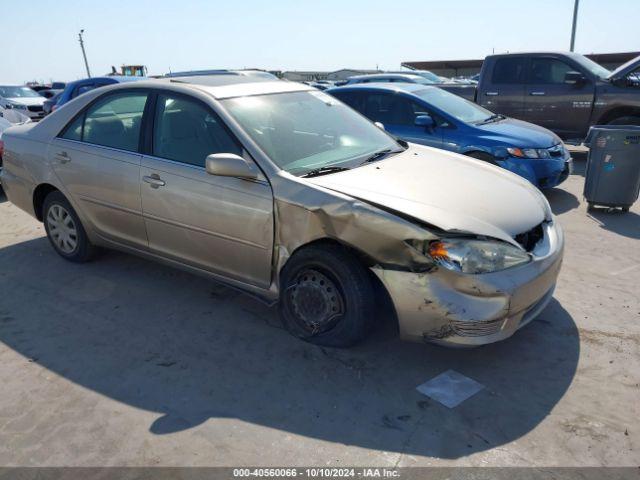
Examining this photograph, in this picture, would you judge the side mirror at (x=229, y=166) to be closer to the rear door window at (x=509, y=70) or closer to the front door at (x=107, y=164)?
the front door at (x=107, y=164)

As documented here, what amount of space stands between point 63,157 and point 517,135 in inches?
205

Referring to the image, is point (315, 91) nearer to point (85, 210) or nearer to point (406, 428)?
point (85, 210)

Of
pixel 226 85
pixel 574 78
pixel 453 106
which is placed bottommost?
pixel 453 106

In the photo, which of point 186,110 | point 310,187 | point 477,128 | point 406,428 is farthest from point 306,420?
point 477,128

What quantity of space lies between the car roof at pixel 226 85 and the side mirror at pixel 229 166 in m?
0.63

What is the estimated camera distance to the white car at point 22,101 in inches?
774

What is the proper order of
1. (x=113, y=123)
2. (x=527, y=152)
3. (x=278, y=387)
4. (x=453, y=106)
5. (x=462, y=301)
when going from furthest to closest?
(x=453, y=106)
(x=527, y=152)
(x=113, y=123)
(x=278, y=387)
(x=462, y=301)

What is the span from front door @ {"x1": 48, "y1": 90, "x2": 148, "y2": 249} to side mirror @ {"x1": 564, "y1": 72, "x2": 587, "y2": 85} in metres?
7.63

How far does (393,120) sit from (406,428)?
5.26m

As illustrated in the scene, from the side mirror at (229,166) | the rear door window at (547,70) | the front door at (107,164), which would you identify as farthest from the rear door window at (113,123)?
the rear door window at (547,70)

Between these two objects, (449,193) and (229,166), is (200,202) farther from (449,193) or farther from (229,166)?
(449,193)

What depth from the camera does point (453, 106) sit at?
7.10 metres

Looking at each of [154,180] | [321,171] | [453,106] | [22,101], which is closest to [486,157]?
[453,106]

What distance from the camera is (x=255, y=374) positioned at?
3.16 m
